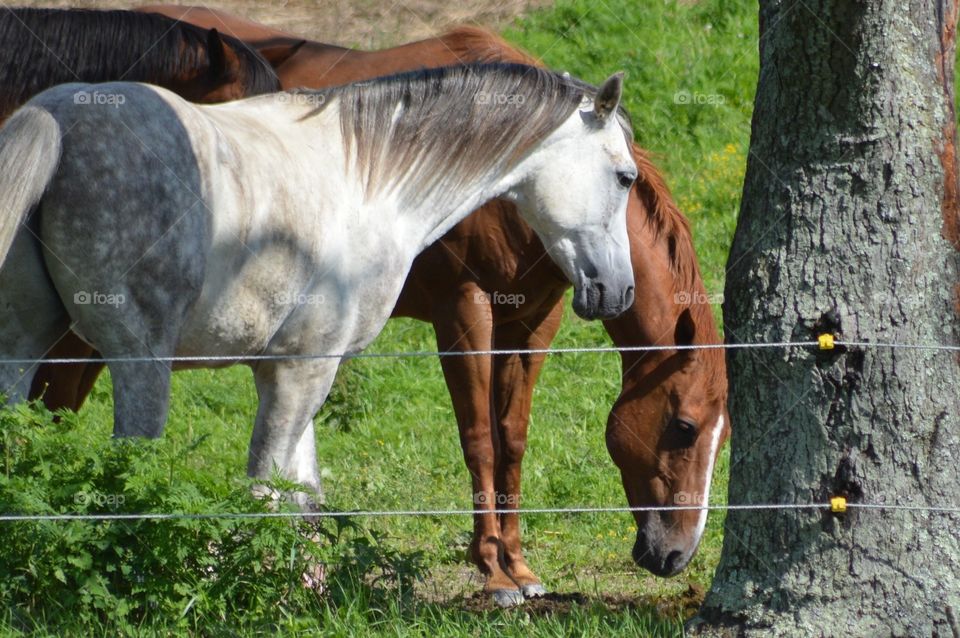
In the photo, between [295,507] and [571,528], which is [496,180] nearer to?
[295,507]

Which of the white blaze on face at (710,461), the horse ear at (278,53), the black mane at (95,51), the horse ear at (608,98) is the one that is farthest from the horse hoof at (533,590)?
the horse ear at (278,53)

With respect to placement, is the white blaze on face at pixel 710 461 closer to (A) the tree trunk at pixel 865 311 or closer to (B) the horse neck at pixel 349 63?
(A) the tree trunk at pixel 865 311

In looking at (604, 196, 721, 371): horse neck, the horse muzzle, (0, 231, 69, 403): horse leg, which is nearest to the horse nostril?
the horse muzzle

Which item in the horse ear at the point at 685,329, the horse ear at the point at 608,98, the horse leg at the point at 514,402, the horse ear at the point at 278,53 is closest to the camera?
the horse ear at the point at 608,98

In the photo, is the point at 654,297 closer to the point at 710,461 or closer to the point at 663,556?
the point at 710,461

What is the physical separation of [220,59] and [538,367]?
2.06 m

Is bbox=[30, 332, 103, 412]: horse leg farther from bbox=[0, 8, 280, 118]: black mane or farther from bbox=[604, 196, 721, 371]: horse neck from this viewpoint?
bbox=[604, 196, 721, 371]: horse neck

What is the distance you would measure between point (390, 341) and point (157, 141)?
5.22 metres

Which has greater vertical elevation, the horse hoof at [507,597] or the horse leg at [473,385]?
the horse leg at [473,385]

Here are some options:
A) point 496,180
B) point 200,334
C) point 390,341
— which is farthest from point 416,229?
point 390,341

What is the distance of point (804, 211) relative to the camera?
11.5 ft

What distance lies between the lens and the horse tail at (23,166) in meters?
3.54

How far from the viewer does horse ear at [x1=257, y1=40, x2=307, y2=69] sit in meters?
6.53

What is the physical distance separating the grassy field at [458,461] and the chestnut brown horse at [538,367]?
0.23 meters
